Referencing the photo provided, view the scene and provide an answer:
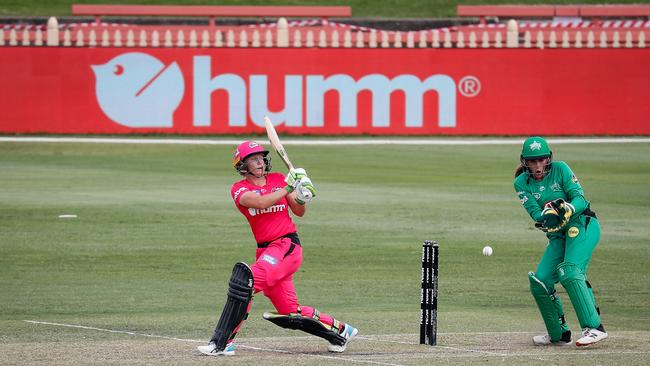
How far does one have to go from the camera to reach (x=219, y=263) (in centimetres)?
1650

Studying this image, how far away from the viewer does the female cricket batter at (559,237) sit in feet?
34.1

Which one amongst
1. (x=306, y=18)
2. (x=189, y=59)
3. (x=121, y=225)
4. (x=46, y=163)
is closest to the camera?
(x=121, y=225)

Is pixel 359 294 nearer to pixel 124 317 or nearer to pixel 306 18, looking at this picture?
pixel 124 317

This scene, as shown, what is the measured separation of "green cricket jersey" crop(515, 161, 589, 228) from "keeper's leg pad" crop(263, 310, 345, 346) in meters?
2.00

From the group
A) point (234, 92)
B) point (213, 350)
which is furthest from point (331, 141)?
point (213, 350)

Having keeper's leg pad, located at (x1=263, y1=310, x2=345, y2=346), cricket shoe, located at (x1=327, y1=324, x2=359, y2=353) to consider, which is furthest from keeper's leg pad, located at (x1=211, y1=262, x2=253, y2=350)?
cricket shoe, located at (x1=327, y1=324, x2=359, y2=353)

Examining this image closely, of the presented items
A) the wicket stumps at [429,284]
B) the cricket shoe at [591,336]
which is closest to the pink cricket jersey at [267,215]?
the wicket stumps at [429,284]

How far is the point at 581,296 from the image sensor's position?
1041cm

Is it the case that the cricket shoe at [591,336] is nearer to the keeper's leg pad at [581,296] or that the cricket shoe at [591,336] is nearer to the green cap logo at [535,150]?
the keeper's leg pad at [581,296]

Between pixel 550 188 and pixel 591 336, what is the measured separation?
1.30 metres

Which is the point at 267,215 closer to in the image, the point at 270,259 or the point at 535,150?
the point at 270,259

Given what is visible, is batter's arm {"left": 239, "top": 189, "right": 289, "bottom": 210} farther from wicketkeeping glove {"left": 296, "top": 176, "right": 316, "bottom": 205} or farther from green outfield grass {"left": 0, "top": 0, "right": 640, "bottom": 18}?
green outfield grass {"left": 0, "top": 0, "right": 640, "bottom": 18}

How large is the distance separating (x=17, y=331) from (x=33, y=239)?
6.94 meters

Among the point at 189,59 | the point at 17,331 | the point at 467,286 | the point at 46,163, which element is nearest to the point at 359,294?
the point at 467,286
